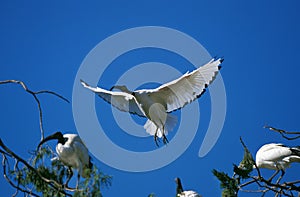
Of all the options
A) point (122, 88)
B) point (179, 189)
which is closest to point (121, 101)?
point (122, 88)

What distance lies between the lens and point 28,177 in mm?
6277

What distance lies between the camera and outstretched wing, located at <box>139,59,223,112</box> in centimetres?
916

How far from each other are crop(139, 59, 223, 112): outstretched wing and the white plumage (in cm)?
110

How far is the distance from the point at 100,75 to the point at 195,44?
62.3 inches

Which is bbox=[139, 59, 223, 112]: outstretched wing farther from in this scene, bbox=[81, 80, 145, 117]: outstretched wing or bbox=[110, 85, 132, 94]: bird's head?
bbox=[81, 80, 145, 117]: outstretched wing

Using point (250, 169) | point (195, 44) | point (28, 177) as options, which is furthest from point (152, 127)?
point (28, 177)

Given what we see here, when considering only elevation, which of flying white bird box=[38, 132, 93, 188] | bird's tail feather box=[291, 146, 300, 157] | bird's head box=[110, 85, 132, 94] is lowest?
flying white bird box=[38, 132, 93, 188]

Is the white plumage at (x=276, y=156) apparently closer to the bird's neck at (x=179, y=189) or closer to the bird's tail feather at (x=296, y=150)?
the bird's tail feather at (x=296, y=150)

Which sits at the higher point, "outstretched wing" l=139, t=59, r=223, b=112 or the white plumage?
"outstretched wing" l=139, t=59, r=223, b=112

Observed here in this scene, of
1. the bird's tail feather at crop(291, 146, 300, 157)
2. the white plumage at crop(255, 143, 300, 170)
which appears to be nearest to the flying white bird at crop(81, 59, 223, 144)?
the white plumage at crop(255, 143, 300, 170)

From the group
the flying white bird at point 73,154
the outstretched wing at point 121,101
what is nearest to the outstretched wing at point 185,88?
the outstretched wing at point 121,101

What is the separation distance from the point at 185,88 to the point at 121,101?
4.23ft

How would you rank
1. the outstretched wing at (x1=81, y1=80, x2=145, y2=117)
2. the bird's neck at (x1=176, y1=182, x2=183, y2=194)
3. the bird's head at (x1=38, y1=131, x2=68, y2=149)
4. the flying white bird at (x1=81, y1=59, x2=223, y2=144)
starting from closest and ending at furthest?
the bird's head at (x1=38, y1=131, x2=68, y2=149) < the bird's neck at (x1=176, y1=182, x2=183, y2=194) < the flying white bird at (x1=81, y1=59, x2=223, y2=144) < the outstretched wing at (x1=81, y1=80, x2=145, y2=117)

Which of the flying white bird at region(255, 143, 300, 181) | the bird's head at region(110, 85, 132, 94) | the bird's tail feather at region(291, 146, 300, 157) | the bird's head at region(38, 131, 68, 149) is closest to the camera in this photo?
the bird's head at region(38, 131, 68, 149)
